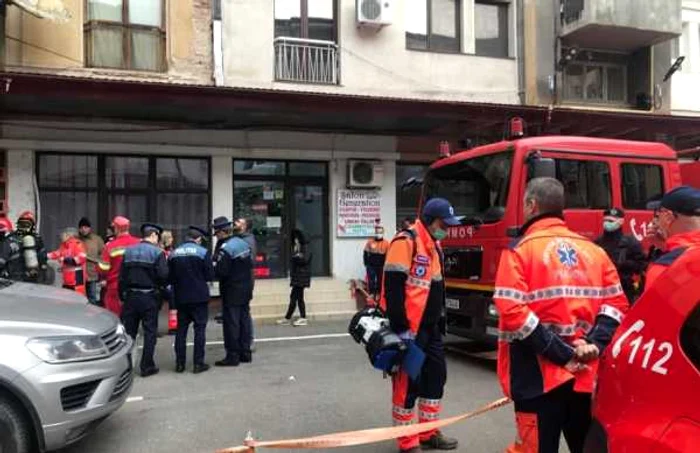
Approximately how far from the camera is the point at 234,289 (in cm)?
810

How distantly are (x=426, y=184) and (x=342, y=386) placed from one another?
3.19m

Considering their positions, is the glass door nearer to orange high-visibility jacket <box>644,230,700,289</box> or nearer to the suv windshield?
the suv windshield

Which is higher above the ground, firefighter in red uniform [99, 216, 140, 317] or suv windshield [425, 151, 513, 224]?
suv windshield [425, 151, 513, 224]

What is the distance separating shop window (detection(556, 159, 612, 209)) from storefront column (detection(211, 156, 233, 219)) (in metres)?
7.39

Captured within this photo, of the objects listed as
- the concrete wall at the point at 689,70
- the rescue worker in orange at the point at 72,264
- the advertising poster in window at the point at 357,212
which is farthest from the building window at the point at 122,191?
the concrete wall at the point at 689,70

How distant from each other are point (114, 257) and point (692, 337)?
7.69 m

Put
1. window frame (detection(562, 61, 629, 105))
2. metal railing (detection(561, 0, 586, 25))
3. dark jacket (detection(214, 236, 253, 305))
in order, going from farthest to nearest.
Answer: window frame (detection(562, 61, 629, 105)), metal railing (detection(561, 0, 586, 25)), dark jacket (detection(214, 236, 253, 305))

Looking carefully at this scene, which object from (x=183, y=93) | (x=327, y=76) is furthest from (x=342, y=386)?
(x=327, y=76)

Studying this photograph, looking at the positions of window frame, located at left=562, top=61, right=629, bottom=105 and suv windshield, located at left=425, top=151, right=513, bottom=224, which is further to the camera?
window frame, located at left=562, top=61, right=629, bottom=105

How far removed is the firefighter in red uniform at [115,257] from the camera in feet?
27.7

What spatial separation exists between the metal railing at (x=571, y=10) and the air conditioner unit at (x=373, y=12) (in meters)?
4.50

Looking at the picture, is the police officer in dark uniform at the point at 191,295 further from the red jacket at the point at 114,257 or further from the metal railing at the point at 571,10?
the metal railing at the point at 571,10

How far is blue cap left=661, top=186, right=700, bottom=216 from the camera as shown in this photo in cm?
333

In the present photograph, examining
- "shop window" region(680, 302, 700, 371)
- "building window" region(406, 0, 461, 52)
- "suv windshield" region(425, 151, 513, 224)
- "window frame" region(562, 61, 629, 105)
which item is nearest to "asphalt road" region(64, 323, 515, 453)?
"suv windshield" region(425, 151, 513, 224)
